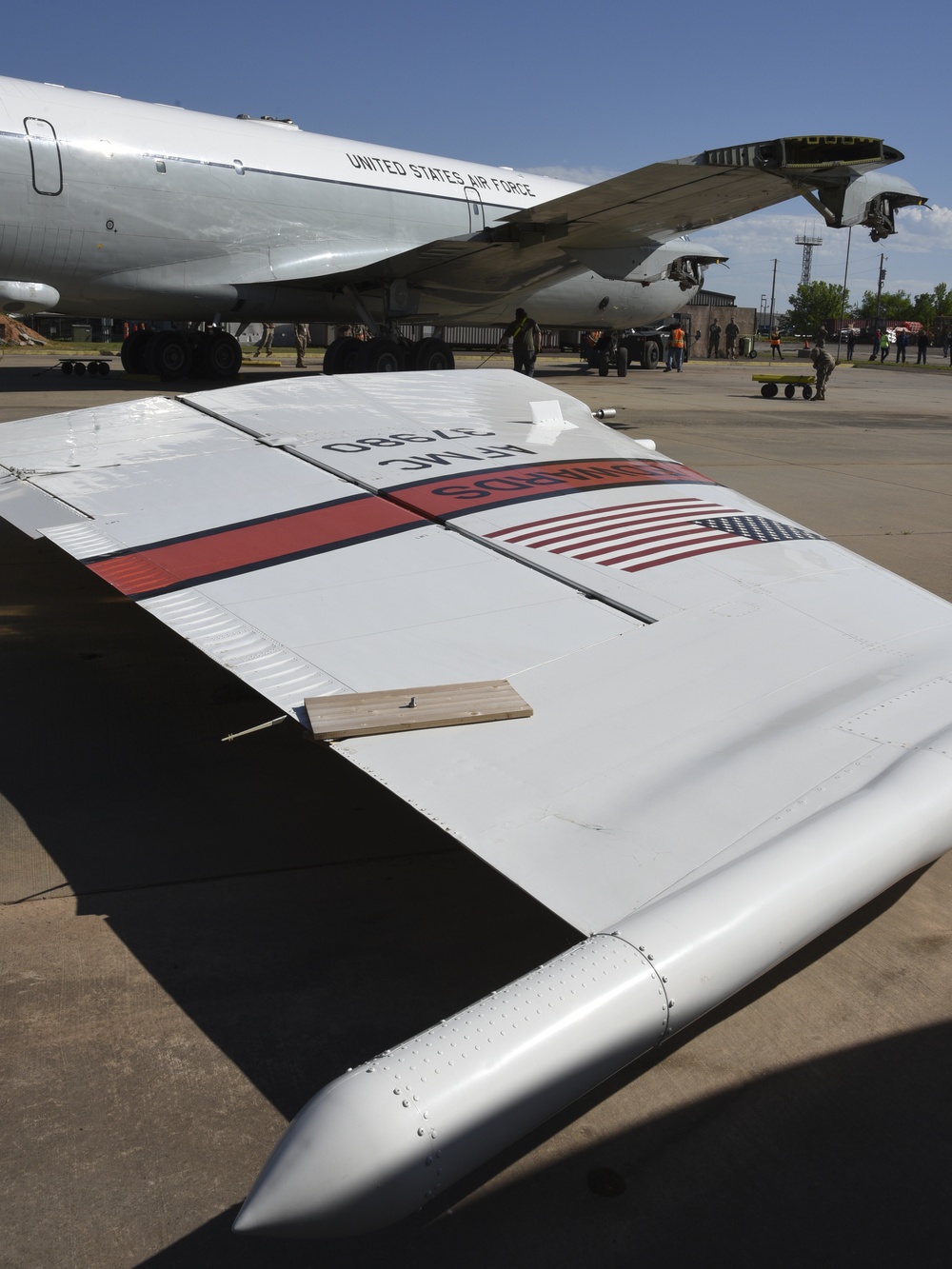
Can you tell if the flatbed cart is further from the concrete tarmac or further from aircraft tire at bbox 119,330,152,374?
the concrete tarmac

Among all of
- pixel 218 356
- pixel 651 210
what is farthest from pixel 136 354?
pixel 651 210

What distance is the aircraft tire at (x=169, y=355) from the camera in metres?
22.7

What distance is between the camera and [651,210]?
18.0 m

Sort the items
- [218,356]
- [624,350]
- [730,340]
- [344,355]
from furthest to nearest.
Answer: [730,340]
[624,350]
[218,356]
[344,355]

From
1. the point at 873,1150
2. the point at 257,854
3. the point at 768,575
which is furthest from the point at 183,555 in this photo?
the point at 873,1150

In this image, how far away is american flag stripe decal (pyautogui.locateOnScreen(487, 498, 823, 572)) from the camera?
15.6 ft

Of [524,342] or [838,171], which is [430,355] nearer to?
[524,342]

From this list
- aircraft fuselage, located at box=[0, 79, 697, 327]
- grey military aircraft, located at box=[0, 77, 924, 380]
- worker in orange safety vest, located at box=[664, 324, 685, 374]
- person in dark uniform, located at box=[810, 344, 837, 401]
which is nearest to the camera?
grey military aircraft, located at box=[0, 77, 924, 380]

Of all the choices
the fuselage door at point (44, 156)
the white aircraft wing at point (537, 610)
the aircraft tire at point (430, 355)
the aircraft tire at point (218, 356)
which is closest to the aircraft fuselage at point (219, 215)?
the fuselage door at point (44, 156)

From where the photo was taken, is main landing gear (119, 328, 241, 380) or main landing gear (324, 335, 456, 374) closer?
main landing gear (324, 335, 456, 374)

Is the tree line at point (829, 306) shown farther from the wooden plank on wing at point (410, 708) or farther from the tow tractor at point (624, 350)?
the wooden plank on wing at point (410, 708)

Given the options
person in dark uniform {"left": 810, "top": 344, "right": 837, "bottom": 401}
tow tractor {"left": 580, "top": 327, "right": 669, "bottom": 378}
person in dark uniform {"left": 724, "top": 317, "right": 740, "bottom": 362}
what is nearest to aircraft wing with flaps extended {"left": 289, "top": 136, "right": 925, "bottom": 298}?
person in dark uniform {"left": 810, "top": 344, "right": 837, "bottom": 401}

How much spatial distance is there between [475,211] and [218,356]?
620 cm

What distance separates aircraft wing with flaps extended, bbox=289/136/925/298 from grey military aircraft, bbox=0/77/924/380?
0.04 metres
